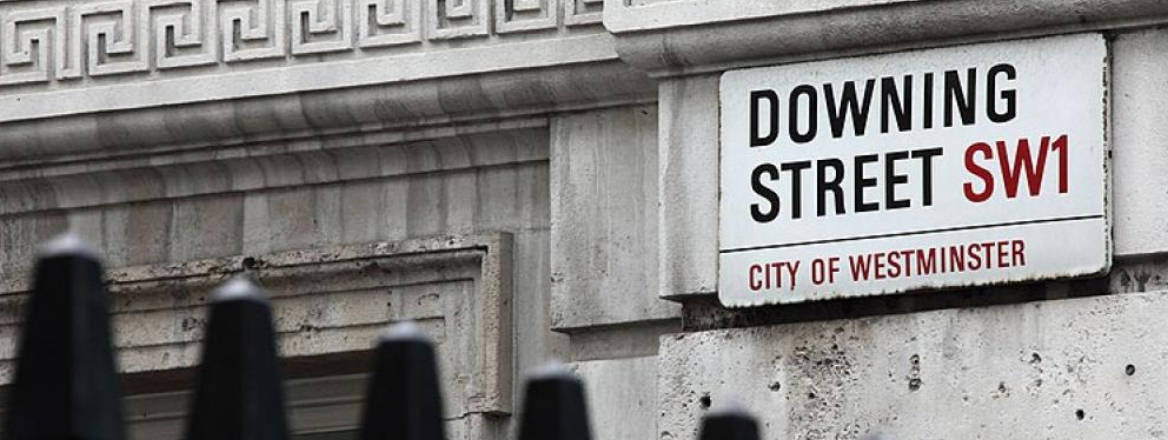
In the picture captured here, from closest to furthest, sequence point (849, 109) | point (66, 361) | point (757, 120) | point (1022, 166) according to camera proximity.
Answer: point (66, 361), point (1022, 166), point (849, 109), point (757, 120)

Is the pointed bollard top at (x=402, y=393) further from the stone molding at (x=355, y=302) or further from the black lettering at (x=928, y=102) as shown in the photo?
the stone molding at (x=355, y=302)

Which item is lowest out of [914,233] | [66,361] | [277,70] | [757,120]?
[66,361]

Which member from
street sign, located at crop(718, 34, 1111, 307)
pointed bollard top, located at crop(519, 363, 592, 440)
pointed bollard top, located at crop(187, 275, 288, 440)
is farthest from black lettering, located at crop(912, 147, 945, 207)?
pointed bollard top, located at crop(187, 275, 288, 440)

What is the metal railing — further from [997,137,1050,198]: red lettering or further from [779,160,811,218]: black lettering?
[779,160,811,218]: black lettering

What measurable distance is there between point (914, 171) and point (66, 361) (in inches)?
274

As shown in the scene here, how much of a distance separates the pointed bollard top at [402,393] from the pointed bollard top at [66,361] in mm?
402

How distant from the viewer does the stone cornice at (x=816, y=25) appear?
37.5ft

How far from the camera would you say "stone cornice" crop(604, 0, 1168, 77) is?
11.4 metres

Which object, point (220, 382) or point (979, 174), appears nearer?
point (220, 382)

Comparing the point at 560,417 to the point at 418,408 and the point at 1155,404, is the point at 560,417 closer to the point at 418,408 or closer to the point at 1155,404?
the point at 418,408

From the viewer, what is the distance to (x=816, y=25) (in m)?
11.8

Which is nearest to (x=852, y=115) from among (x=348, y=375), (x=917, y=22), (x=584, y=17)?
(x=917, y=22)

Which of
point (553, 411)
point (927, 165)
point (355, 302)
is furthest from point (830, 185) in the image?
point (553, 411)

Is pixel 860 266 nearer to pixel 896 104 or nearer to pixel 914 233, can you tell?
pixel 914 233
